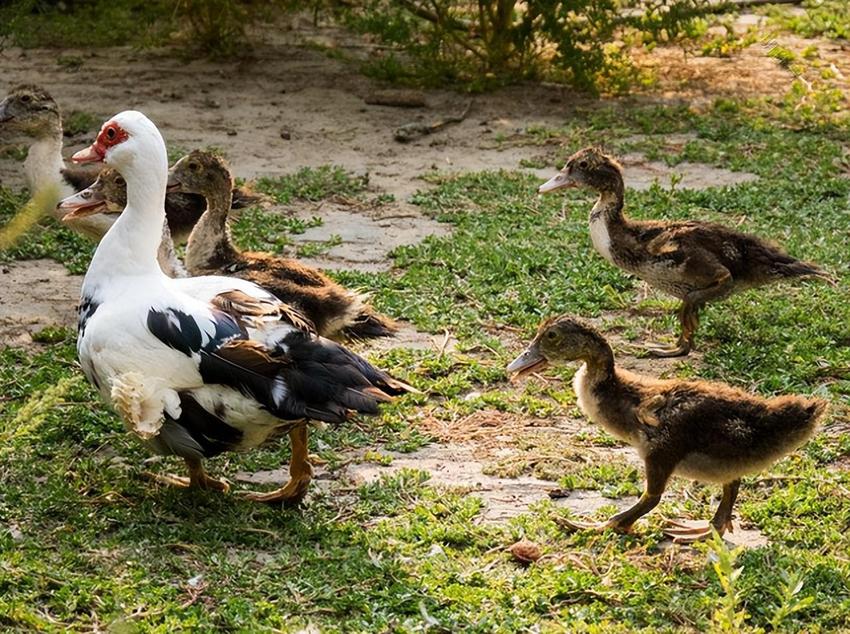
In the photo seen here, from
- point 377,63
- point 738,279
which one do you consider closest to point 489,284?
point 738,279

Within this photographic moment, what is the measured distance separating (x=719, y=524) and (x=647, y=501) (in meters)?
0.32

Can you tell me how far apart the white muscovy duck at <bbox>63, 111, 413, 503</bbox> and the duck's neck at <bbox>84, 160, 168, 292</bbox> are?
1 cm

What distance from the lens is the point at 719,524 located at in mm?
5332

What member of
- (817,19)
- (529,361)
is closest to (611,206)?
(529,361)

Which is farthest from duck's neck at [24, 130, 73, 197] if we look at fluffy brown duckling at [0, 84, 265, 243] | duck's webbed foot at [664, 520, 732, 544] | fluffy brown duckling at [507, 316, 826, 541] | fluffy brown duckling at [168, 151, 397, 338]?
duck's webbed foot at [664, 520, 732, 544]

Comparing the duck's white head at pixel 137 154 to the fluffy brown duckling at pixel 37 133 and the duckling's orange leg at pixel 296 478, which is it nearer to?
the duckling's orange leg at pixel 296 478

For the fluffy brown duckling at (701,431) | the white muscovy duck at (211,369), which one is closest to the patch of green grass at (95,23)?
the white muscovy duck at (211,369)

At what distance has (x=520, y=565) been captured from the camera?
5176 millimetres

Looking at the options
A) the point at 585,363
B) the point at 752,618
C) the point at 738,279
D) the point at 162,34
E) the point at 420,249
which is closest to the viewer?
the point at 752,618

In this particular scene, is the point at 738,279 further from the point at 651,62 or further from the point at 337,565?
the point at 651,62

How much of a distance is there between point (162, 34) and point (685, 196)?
247 inches

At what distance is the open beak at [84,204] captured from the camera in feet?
22.9

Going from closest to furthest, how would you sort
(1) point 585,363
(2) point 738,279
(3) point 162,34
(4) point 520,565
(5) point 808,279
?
(4) point 520,565, (1) point 585,363, (2) point 738,279, (5) point 808,279, (3) point 162,34

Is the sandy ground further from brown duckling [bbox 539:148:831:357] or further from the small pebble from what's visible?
the small pebble
